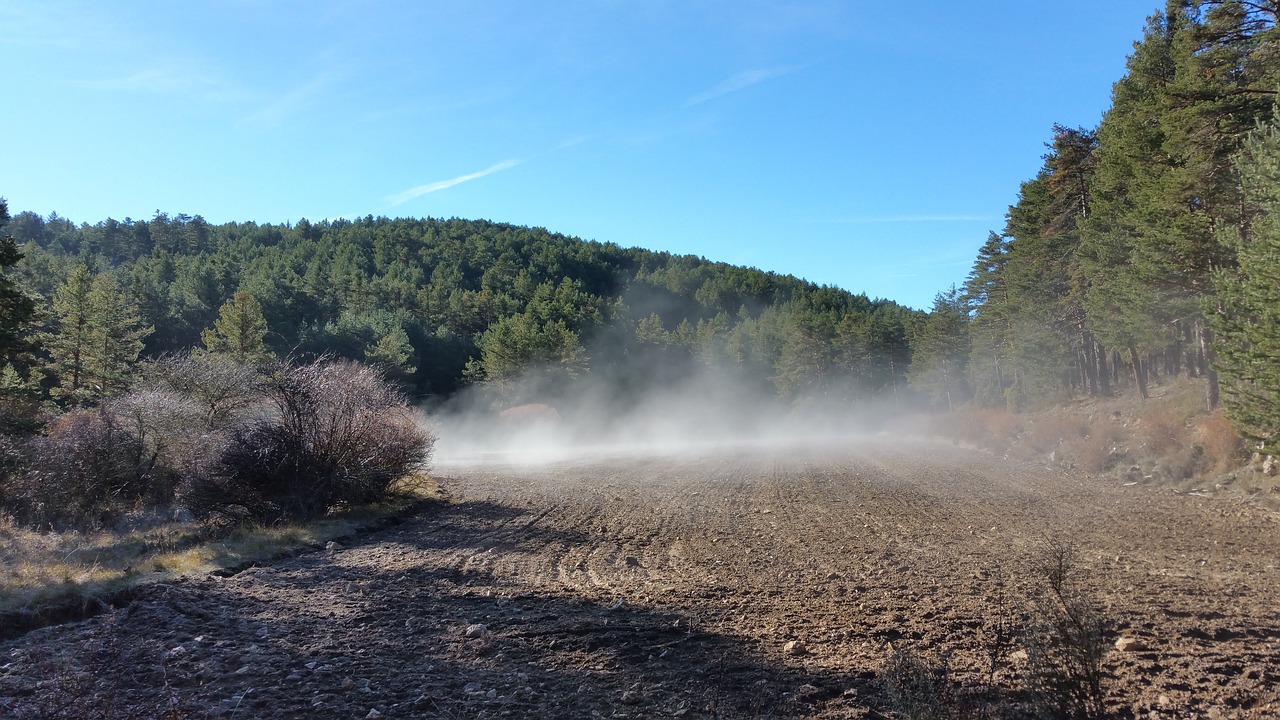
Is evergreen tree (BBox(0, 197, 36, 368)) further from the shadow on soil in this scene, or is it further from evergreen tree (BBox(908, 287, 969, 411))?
evergreen tree (BBox(908, 287, 969, 411))

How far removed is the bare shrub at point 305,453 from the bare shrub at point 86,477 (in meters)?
2.78

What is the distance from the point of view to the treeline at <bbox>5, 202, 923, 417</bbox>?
4381 cm

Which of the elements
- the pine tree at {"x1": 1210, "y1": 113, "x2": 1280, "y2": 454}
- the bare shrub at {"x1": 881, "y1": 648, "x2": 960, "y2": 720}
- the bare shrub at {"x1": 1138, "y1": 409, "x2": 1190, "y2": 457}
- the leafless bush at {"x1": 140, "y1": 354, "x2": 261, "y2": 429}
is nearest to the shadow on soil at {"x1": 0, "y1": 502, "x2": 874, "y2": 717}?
the bare shrub at {"x1": 881, "y1": 648, "x2": 960, "y2": 720}

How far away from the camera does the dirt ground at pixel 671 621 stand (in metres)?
4.52

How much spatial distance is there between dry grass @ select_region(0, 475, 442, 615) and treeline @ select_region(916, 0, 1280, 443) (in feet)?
55.3

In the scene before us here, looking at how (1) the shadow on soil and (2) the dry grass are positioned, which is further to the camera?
(2) the dry grass

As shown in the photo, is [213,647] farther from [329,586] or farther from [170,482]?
[170,482]

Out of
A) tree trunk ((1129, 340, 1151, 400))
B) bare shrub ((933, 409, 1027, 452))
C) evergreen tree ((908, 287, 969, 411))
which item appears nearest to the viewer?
tree trunk ((1129, 340, 1151, 400))

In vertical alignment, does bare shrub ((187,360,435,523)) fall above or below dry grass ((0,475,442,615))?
above

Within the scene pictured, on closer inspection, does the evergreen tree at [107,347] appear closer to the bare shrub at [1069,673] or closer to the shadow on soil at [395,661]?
the shadow on soil at [395,661]

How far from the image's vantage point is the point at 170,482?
50.8ft

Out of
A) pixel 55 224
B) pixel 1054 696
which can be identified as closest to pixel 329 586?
pixel 1054 696

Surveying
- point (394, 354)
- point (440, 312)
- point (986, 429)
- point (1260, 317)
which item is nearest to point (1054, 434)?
point (986, 429)

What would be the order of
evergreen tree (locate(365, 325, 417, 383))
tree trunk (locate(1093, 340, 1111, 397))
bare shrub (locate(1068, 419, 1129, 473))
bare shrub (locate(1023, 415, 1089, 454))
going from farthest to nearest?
evergreen tree (locate(365, 325, 417, 383)), tree trunk (locate(1093, 340, 1111, 397)), bare shrub (locate(1023, 415, 1089, 454)), bare shrub (locate(1068, 419, 1129, 473))
